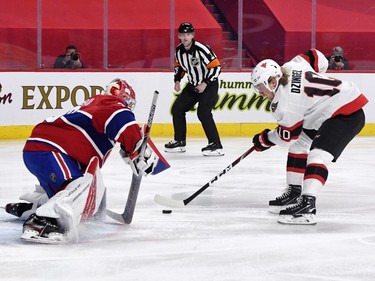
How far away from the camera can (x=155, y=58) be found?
9.03m

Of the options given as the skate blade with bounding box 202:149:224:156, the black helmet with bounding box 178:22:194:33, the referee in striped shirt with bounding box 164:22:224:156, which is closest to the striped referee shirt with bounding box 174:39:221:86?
the referee in striped shirt with bounding box 164:22:224:156

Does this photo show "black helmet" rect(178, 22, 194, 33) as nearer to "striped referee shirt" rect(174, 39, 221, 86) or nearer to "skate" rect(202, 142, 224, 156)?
"striped referee shirt" rect(174, 39, 221, 86)

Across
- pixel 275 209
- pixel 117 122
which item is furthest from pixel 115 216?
pixel 275 209

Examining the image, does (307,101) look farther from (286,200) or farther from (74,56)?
(74,56)

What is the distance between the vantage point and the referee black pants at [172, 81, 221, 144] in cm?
737

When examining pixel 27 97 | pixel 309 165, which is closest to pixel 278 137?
pixel 309 165

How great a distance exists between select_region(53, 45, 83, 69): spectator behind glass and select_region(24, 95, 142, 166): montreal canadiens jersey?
4.75 metres

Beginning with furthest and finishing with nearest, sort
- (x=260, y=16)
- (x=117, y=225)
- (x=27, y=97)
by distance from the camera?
(x=260, y=16)
(x=27, y=97)
(x=117, y=225)

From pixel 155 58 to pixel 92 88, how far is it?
0.83m

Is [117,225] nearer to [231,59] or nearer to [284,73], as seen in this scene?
[284,73]

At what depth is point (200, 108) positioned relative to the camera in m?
7.39

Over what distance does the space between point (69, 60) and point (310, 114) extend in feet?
15.5

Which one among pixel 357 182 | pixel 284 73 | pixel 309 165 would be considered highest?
pixel 284 73

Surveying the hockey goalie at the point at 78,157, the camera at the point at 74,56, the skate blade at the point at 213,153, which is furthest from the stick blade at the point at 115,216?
the camera at the point at 74,56
